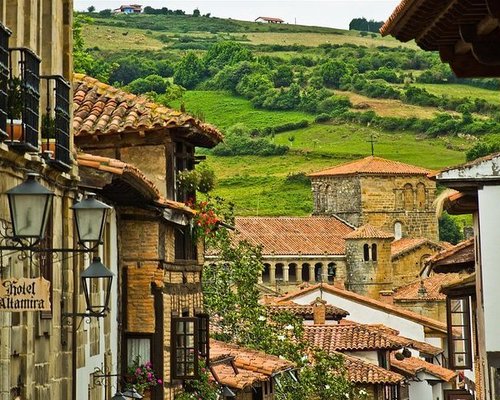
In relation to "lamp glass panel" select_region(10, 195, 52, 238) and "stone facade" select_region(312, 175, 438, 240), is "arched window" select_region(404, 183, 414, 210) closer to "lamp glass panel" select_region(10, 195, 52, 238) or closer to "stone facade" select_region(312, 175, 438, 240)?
"stone facade" select_region(312, 175, 438, 240)

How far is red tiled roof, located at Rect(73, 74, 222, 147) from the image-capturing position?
27.8m

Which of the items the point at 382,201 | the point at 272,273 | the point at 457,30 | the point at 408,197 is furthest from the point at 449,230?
the point at 457,30

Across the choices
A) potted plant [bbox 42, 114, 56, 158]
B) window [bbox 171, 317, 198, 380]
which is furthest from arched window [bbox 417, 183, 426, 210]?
potted plant [bbox 42, 114, 56, 158]

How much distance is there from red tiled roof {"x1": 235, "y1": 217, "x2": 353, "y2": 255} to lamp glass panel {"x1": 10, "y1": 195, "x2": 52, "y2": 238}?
375 ft

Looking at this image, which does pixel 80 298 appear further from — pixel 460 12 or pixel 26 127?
pixel 460 12

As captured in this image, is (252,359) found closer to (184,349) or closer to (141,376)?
(184,349)

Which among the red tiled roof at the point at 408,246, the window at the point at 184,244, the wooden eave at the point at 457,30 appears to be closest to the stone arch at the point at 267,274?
the red tiled roof at the point at 408,246

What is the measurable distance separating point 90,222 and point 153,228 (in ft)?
39.5

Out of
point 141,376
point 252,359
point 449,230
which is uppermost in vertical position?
point 449,230

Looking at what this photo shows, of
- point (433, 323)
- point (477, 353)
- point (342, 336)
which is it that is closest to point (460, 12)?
point (477, 353)

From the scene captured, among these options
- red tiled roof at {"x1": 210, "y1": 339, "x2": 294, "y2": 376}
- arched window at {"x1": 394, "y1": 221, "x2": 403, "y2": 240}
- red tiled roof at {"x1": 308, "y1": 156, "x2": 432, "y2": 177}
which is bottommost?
red tiled roof at {"x1": 210, "y1": 339, "x2": 294, "y2": 376}

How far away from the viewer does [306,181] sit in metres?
184

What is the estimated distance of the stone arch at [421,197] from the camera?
513 ft

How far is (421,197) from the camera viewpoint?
157000 mm
